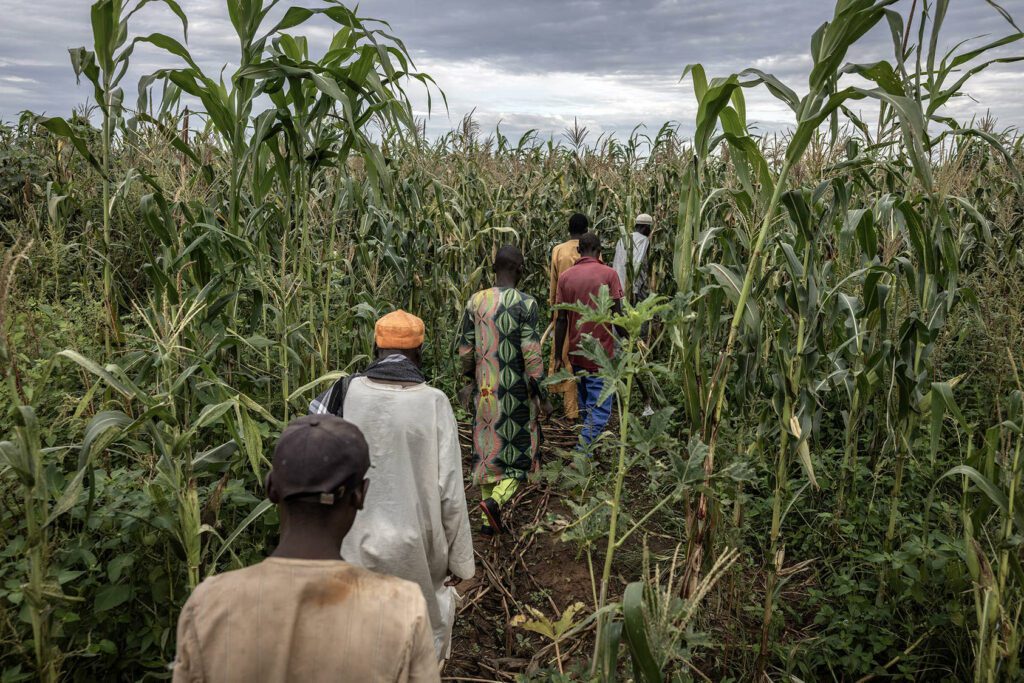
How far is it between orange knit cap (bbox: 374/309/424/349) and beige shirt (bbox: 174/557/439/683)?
1.46 meters

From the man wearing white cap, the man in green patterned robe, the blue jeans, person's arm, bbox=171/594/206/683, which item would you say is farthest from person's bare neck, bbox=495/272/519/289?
person's arm, bbox=171/594/206/683

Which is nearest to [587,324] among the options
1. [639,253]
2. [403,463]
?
[639,253]

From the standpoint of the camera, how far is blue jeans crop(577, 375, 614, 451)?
518 cm

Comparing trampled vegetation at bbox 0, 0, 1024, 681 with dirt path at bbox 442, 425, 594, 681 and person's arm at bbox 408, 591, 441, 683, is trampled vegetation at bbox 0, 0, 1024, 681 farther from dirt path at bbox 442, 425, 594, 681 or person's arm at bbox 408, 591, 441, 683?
person's arm at bbox 408, 591, 441, 683

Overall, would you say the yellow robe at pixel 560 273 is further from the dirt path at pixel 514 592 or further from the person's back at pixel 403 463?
the person's back at pixel 403 463

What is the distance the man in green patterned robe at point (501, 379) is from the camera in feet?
14.0

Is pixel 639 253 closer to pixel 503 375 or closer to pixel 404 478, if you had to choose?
pixel 503 375

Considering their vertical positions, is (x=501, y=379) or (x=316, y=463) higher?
(x=316, y=463)

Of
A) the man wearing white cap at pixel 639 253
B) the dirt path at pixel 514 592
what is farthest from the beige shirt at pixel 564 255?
the dirt path at pixel 514 592

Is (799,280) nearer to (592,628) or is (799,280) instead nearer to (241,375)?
(592,628)

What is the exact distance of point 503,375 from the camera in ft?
14.2

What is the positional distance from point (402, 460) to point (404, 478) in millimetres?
69

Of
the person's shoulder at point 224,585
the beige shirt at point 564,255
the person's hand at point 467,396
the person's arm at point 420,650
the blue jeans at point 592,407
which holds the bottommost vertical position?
the blue jeans at point 592,407

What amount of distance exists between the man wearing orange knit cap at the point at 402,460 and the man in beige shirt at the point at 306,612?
125cm
